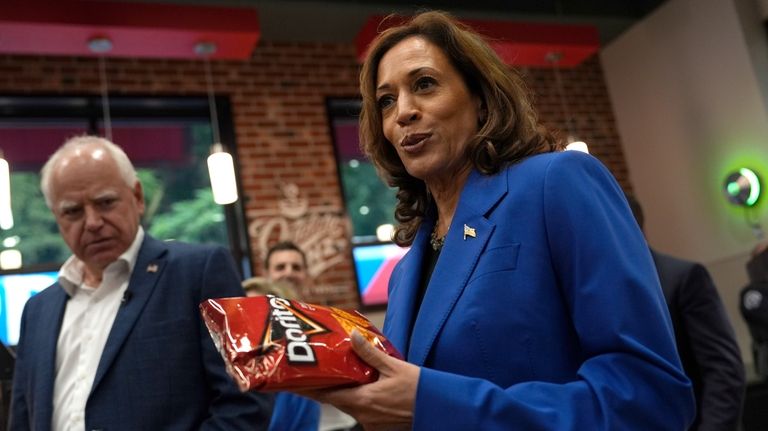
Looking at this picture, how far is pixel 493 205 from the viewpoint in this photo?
49.8 inches

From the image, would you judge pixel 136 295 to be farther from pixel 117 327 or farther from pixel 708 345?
pixel 708 345

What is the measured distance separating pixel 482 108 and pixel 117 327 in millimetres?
1090

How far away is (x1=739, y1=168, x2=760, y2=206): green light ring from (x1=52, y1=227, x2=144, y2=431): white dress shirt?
5.44m

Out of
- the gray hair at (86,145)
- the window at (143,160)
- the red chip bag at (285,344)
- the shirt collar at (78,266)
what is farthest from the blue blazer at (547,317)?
the window at (143,160)

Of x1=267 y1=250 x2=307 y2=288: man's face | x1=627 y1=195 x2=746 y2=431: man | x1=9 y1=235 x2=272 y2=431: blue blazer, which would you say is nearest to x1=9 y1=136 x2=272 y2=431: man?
x1=9 y1=235 x2=272 y2=431: blue blazer

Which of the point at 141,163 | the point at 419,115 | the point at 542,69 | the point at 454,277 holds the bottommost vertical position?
the point at 454,277

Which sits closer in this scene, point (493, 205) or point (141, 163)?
point (493, 205)

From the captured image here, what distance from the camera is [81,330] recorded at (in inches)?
82.4

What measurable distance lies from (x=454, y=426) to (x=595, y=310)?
250mm

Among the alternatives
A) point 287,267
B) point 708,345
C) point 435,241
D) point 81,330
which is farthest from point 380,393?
point 287,267

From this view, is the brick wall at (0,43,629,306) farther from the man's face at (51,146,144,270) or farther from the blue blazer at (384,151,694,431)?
the blue blazer at (384,151,694,431)

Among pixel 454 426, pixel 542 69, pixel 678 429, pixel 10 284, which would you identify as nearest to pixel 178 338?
pixel 454 426

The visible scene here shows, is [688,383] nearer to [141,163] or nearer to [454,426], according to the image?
[454,426]

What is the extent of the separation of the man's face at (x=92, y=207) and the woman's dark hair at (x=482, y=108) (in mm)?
881
